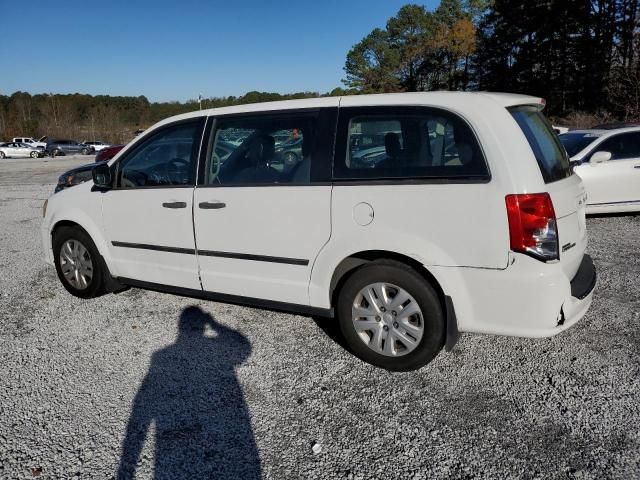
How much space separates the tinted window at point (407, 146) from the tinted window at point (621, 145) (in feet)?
19.0

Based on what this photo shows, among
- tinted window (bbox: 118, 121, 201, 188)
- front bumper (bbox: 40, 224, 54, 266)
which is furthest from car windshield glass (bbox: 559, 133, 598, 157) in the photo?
front bumper (bbox: 40, 224, 54, 266)

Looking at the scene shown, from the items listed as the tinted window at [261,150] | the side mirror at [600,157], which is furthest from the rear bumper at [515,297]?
the side mirror at [600,157]

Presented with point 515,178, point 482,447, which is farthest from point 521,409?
point 515,178

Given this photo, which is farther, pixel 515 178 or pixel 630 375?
pixel 630 375

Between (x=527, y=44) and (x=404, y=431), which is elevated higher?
(x=527, y=44)

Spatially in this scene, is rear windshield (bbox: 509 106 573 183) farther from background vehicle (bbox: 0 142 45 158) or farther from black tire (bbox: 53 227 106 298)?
background vehicle (bbox: 0 142 45 158)

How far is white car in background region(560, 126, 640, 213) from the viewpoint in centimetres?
742

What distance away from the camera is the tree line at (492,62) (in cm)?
3328

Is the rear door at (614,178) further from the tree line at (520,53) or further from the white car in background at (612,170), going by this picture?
the tree line at (520,53)

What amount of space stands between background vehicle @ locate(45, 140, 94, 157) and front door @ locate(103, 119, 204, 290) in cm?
4899

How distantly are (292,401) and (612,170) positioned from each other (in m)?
6.65

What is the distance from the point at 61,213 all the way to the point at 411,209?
3.46 m

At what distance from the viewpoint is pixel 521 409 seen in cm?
288

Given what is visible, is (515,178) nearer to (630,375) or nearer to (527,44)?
(630,375)
